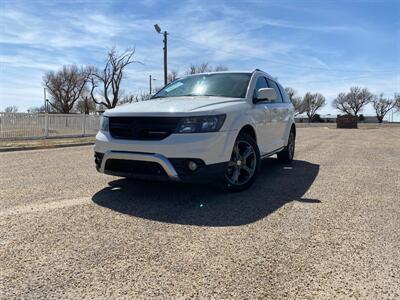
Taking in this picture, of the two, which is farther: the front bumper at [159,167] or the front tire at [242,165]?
the front tire at [242,165]

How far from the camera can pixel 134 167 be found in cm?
422

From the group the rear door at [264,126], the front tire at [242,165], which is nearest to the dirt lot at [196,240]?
the front tire at [242,165]

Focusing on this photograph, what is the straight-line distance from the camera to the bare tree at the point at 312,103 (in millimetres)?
108106

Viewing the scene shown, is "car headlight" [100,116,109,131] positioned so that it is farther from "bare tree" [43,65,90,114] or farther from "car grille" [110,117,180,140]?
"bare tree" [43,65,90,114]

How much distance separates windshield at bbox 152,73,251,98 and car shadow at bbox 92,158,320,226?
1.37m

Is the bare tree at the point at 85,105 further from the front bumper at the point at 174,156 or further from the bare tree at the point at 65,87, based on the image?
the front bumper at the point at 174,156

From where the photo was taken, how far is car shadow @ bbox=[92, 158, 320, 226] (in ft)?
12.2

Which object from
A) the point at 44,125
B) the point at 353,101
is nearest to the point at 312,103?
the point at 353,101

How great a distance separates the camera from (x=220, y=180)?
4508 millimetres

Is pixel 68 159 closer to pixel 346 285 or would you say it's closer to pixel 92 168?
pixel 92 168

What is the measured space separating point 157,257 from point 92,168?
14.3ft

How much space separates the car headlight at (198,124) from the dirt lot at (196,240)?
85 cm

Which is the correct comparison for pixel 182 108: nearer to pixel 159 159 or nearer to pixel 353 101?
pixel 159 159

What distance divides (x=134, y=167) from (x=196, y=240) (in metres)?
1.45
